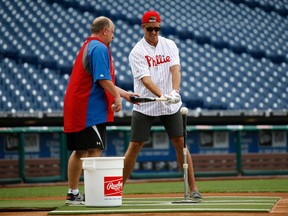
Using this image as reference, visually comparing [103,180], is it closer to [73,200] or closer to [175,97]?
[73,200]

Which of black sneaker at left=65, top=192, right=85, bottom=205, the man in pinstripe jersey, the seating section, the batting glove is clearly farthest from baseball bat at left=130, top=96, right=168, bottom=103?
the seating section

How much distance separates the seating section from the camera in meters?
14.3

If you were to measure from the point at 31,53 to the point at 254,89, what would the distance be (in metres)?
4.52

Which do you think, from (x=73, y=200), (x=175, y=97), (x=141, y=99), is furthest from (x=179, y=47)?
(x=141, y=99)

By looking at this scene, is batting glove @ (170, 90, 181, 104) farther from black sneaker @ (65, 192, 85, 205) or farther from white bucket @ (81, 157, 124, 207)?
black sneaker @ (65, 192, 85, 205)

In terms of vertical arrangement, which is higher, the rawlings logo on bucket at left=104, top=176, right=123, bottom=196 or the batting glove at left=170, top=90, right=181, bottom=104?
the batting glove at left=170, top=90, right=181, bottom=104

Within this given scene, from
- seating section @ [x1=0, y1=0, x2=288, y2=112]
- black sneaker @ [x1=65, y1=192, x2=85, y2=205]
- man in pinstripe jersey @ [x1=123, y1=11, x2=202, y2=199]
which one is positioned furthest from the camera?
seating section @ [x1=0, y1=0, x2=288, y2=112]

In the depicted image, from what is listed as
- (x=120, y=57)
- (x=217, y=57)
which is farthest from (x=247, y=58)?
(x=120, y=57)

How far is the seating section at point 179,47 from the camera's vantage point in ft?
47.0

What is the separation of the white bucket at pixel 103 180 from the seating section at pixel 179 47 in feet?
26.6

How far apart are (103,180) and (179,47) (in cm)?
1002

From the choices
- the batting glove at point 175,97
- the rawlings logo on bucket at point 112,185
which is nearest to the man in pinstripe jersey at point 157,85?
the batting glove at point 175,97

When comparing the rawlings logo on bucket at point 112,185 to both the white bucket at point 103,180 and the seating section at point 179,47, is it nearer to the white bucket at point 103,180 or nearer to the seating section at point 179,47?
the white bucket at point 103,180

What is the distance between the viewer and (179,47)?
50.3ft
